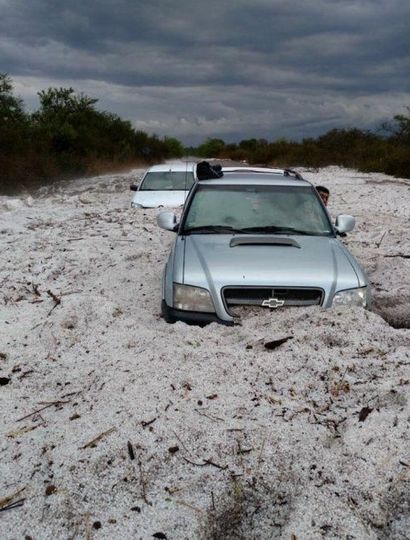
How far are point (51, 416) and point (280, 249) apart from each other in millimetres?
2545

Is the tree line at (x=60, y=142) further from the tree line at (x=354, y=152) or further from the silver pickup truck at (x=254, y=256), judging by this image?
the silver pickup truck at (x=254, y=256)

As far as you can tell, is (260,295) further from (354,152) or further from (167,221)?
(354,152)

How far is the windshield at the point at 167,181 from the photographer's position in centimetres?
1319

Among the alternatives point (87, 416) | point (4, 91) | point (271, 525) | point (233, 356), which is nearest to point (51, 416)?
point (87, 416)

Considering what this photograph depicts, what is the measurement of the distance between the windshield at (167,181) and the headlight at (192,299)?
28.0 ft

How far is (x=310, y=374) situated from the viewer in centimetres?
398

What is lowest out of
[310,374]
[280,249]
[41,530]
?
[41,530]

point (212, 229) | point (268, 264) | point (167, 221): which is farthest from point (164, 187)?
point (268, 264)

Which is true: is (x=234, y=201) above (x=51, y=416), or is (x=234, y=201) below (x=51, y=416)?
above

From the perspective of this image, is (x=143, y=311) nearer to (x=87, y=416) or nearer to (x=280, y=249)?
(x=280, y=249)

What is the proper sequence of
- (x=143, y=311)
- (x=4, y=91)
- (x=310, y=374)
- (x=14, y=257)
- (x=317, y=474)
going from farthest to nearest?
(x=4, y=91) < (x=14, y=257) < (x=143, y=311) < (x=310, y=374) < (x=317, y=474)

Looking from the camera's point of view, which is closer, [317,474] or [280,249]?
[317,474]

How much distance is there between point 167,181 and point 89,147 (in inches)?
902

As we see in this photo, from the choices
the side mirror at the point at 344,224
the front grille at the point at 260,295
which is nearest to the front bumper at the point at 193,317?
the front grille at the point at 260,295
